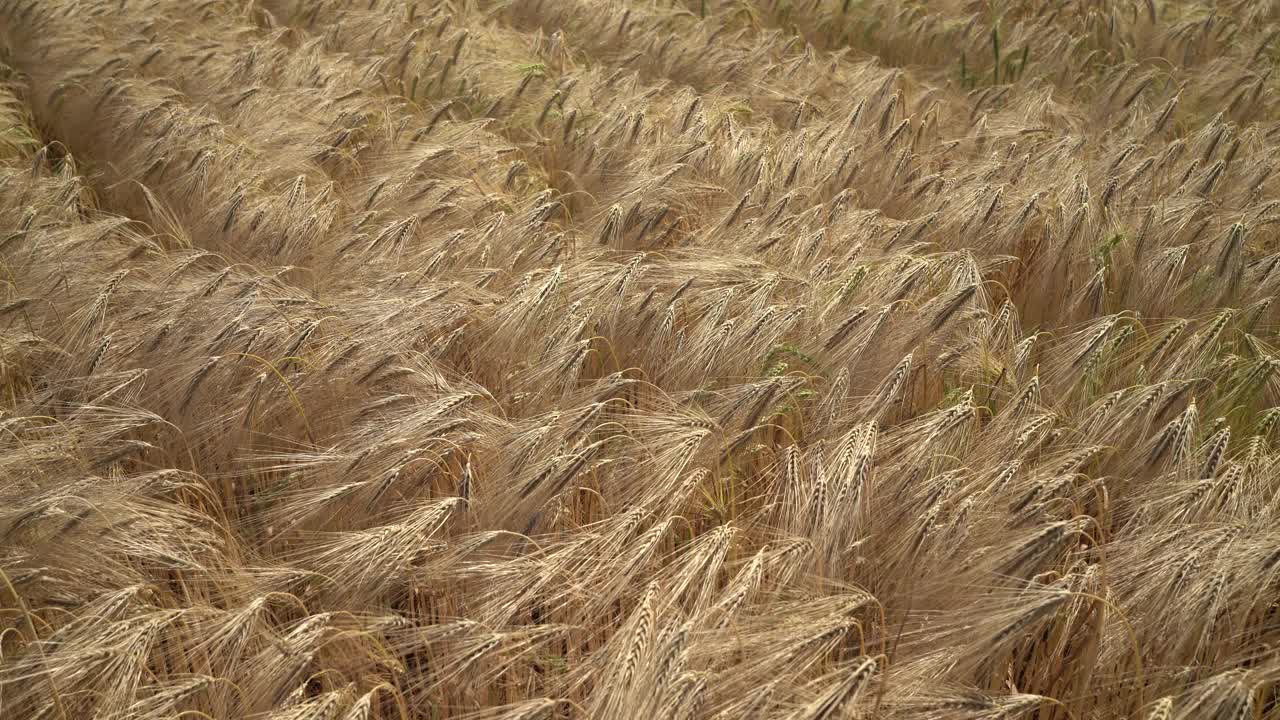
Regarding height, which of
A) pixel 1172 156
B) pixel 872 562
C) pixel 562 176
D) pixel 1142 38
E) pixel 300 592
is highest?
pixel 1142 38

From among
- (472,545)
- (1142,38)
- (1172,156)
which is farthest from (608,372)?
(1142,38)

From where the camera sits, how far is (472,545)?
5.74 ft

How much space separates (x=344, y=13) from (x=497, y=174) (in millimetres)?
2153

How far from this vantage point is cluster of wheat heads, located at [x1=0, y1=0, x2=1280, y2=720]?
157 centimetres

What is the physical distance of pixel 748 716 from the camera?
1373mm

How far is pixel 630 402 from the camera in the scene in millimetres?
2275

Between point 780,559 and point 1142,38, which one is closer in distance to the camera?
point 780,559

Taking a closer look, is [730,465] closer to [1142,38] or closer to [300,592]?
[300,592]

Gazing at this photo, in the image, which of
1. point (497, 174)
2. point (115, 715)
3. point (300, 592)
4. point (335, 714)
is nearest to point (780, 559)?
point (335, 714)

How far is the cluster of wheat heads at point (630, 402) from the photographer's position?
1.57m

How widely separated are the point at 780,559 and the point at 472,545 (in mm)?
559

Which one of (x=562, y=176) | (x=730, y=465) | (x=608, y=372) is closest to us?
(x=730, y=465)

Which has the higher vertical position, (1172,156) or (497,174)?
(1172,156)

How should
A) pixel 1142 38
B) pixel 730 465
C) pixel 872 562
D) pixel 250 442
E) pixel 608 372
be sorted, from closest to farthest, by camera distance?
pixel 872 562
pixel 730 465
pixel 250 442
pixel 608 372
pixel 1142 38
